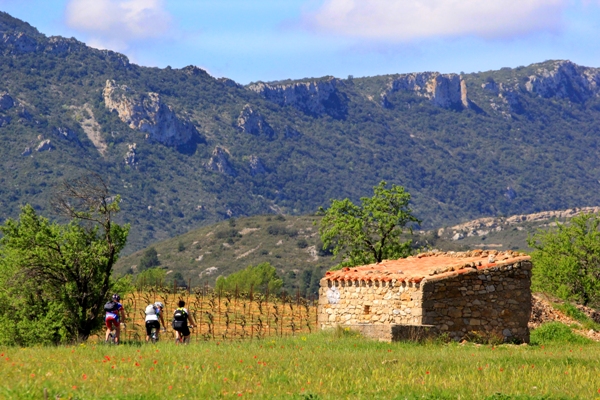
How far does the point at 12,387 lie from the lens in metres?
13.9

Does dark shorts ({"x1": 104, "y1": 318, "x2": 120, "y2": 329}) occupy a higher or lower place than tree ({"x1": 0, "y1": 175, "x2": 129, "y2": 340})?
lower

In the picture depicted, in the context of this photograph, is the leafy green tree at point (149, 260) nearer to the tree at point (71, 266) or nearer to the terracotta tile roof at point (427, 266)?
the terracotta tile roof at point (427, 266)

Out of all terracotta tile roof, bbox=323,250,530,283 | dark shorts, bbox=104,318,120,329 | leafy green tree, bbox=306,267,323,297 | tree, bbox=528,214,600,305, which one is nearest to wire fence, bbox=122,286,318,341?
terracotta tile roof, bbox=323,250,530,283

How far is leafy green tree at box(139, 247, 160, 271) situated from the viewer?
114 m

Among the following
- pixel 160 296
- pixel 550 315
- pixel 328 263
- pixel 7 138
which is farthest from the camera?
pixel 7 138

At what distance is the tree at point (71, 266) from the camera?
88.1 ft

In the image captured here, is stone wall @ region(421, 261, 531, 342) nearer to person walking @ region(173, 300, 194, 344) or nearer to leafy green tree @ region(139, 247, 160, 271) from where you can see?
person walking @ region(173, 300, 194, 344)

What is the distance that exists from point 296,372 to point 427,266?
1184 centimetres

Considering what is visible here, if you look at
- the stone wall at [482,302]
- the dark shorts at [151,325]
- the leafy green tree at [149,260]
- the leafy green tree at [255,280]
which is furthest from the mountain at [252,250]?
the dark shorts at [151,325]

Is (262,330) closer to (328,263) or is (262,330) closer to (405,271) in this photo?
(405,271)

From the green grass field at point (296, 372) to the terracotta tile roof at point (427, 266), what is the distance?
4290 mm

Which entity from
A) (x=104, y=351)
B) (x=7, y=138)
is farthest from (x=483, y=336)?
(x=7, y=138)

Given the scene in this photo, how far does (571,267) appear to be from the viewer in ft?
143

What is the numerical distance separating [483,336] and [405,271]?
2843 mm
